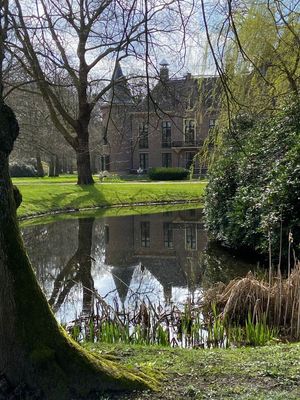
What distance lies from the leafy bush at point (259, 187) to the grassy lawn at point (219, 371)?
14.3ft

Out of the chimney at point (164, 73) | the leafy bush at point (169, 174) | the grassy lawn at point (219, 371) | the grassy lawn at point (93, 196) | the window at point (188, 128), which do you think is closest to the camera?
the grassy lawn at point (219, 371)

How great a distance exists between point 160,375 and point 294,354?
3.75 feet

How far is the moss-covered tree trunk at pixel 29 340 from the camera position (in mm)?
3037

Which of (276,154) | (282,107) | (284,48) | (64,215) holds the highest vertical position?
(284,48)

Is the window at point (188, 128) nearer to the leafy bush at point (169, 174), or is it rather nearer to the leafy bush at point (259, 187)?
the leafy bush at point (259, 187)

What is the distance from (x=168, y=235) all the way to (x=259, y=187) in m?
5.54

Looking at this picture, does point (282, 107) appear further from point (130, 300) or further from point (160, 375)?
point (160, 375)

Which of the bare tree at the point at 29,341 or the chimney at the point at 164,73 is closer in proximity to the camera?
the bare tree at the point at 29,341

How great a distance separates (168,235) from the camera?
1551cm

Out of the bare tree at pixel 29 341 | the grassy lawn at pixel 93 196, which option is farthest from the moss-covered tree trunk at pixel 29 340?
the grassy lawn at pixel 93 196

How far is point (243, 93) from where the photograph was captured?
42.0 feet

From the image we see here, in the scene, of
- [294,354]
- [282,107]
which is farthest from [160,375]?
[282,107]

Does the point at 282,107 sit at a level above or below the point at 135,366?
above

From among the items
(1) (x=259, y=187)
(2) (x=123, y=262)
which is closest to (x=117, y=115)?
(2) (x=123, y=262)
